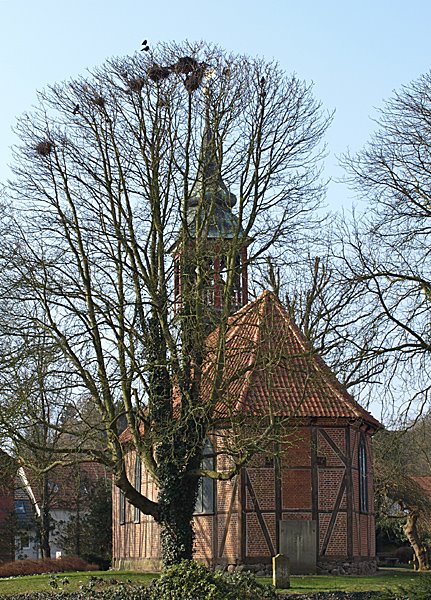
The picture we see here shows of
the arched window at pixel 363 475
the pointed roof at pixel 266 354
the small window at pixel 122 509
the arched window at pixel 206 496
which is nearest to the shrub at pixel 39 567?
the small window at pixel 122 509

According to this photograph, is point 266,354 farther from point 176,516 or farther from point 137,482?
point 137,482

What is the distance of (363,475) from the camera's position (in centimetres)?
2891

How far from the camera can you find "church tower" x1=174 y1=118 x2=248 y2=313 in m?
22.7

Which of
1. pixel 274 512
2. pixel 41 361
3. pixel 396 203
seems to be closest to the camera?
pixel 396 203

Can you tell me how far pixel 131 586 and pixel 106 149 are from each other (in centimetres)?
1065

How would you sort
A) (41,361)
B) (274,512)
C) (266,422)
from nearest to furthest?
(41,361) → (266,422) → (274,512)

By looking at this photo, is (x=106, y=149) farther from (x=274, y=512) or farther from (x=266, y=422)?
(x=274, y=512)

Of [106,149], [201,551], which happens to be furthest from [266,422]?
[106,149]

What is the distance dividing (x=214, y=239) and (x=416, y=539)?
74.3 feet

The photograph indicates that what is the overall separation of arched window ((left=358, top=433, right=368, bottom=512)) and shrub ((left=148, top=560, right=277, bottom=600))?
31.9ft

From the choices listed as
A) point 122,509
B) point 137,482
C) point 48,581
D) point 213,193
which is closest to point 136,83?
point 213,193

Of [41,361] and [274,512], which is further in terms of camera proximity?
[274,512]

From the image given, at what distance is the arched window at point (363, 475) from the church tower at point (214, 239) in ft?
24.0

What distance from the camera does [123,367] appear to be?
73.0ft
